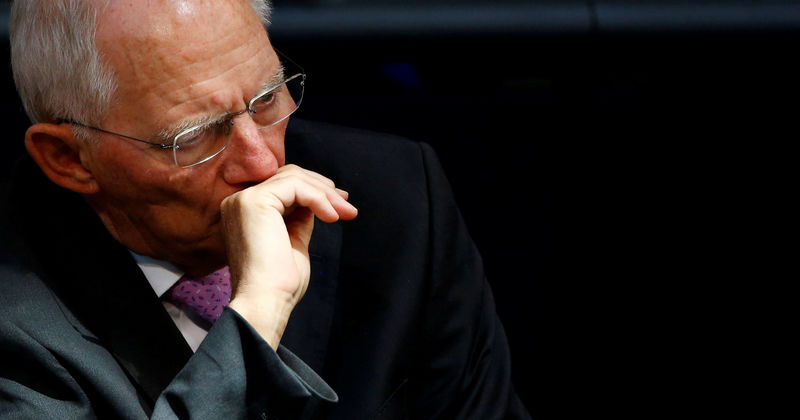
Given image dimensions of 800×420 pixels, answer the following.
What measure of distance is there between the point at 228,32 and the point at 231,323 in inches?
14.7

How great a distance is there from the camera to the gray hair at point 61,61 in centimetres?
125

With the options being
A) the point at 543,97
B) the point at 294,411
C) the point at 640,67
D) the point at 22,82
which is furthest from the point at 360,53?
the point at 294,411

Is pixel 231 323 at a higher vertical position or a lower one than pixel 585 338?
higher

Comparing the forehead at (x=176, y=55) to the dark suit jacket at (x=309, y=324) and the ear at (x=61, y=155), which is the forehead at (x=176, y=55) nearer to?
the ear at (x=61, y=155)

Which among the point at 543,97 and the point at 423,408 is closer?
the point at 423,408

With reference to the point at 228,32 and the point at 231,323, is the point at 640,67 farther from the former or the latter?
the point at 231,323

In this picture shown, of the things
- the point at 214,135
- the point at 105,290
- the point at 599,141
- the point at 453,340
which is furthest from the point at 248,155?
the point at 599,141

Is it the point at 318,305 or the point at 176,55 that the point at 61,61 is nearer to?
the point at 176,55

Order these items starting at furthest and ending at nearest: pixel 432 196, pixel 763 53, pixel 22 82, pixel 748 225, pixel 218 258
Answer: pixel 748 225
pixel 763 53
pixel 432 196
pixel 218 258
pixel 22 82

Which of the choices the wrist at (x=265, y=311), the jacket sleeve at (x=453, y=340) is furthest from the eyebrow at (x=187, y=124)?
the jacket sleeve at (x=453, y=340)

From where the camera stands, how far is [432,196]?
5.20 ft

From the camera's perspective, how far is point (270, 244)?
1286 mm

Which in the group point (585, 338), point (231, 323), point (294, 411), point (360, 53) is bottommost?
point (585, 338)

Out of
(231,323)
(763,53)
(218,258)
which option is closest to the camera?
(231,323)
